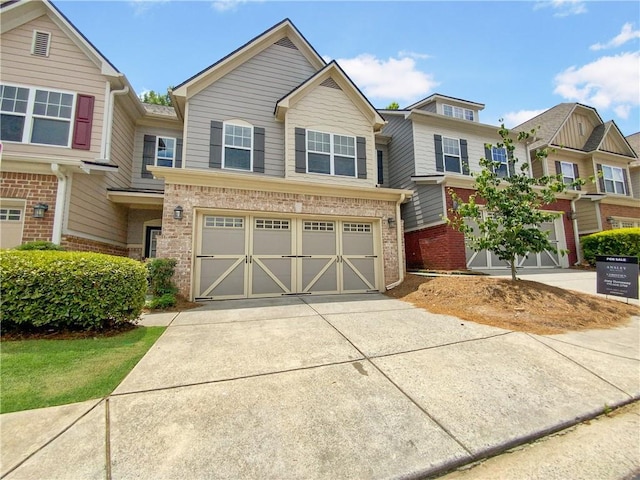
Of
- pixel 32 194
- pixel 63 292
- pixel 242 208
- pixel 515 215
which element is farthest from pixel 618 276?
pixel 32 194

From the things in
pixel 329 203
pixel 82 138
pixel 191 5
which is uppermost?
pixel 191 5

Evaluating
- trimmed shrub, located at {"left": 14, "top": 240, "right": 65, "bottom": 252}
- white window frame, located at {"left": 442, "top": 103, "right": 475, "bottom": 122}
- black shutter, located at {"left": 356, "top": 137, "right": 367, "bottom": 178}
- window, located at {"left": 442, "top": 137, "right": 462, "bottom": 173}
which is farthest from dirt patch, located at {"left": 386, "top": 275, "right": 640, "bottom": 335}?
white window frame, located at {"left": 442, "top": 103, "right": 475, "bottom": 122}

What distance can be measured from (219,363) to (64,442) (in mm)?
Result: 1559

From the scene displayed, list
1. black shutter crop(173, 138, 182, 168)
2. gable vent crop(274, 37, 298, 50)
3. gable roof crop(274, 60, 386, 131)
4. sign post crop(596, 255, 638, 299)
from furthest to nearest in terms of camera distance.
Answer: black shutter crop(173, 138, 182, 168)
gable vent crop(274, 37, 298, 50)
gable roof crop(274, 60, 386, 131)
sign post crop(596, 255, 638, 299)

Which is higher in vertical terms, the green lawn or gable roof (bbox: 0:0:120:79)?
gable roof (bbox: 0:0:120:79)

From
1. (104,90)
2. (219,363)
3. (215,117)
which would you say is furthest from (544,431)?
(104,90)

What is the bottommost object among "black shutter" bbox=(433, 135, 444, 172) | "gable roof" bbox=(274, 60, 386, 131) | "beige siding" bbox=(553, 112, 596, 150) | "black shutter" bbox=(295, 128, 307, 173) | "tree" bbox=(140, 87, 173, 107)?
"black shutter" bbox=(295, 128, 307, 173)

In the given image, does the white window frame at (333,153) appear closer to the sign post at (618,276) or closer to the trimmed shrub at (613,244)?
the sign post at (618,276)

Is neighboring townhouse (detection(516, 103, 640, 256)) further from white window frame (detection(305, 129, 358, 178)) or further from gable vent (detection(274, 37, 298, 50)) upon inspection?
gable vent (detection(274, 37, 298, 50))

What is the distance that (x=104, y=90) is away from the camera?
30.0ft

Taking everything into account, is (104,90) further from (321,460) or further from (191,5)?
(321,460)

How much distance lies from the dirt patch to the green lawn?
592 centimetres

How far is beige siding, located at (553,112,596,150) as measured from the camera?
16516 millimetres

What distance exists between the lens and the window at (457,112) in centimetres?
1541
